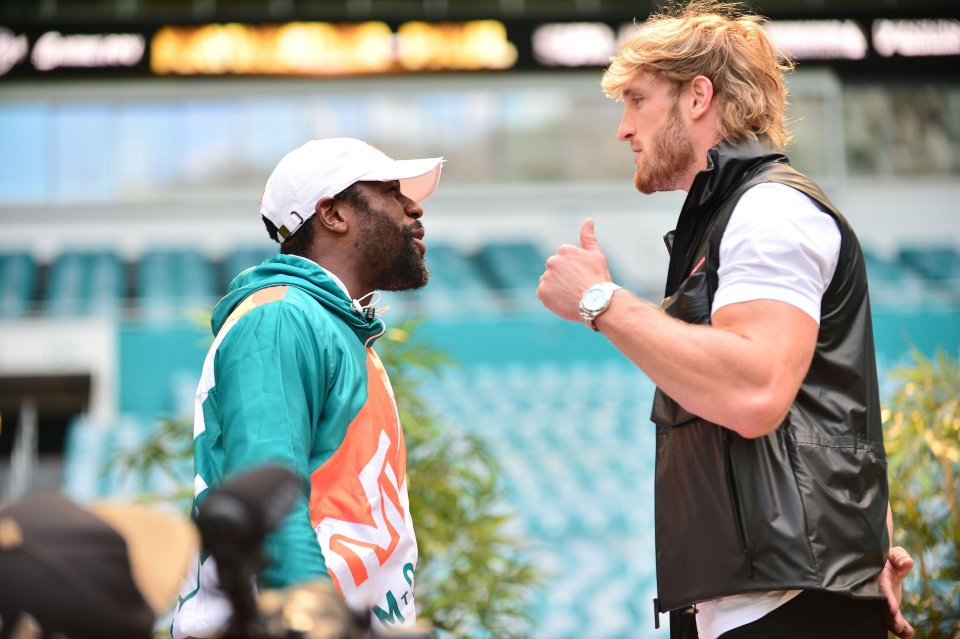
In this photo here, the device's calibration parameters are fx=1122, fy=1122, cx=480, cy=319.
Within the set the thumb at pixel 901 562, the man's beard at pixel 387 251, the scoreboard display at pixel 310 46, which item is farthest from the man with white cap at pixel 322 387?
the scoreboard display at pixel 310 46

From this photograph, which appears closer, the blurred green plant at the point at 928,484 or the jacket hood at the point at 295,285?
the jacket hood at the point at 295,285

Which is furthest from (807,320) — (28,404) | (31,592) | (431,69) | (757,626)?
(28,404)

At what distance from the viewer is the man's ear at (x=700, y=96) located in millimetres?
1788

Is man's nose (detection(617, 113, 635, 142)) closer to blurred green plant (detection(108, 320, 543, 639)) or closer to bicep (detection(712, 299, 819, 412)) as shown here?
bicep (detection(712, 299, 819, 412))

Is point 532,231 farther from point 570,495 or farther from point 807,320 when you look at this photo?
point 807,320

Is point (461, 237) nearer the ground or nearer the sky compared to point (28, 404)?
nearer the sky

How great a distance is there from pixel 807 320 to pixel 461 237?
11.7m

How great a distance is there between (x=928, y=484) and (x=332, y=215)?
2.57m

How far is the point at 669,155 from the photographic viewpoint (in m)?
1.83

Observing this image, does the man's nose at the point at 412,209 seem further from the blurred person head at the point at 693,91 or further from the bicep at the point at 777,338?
the bicep at the point at 777,338

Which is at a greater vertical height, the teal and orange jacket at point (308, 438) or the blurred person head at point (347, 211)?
the blurred person head at point (347, 211)

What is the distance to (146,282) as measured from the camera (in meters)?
11.5

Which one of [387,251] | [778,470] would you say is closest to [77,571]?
[778,470]

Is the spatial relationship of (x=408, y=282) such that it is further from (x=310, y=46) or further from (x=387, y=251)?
(x=310, y=46)
